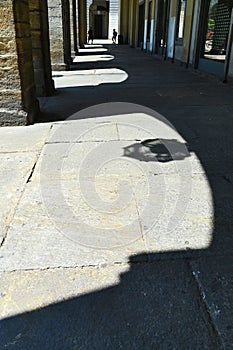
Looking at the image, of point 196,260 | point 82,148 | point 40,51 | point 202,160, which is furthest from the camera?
point 40,51

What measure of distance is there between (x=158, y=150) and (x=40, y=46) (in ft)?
13.2

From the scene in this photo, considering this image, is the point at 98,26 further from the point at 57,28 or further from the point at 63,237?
the point at 63,237

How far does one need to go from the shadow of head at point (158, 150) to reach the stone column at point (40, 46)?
3.63 metres

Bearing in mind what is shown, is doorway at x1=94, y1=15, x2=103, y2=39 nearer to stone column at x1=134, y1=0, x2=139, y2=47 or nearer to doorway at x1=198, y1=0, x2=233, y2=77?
stone column at x1=134, y1=0, x2=139, y2=47

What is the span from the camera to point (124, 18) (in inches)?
1334

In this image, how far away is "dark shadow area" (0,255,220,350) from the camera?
1.50 m

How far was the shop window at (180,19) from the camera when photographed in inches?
505

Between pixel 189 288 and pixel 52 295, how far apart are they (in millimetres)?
768

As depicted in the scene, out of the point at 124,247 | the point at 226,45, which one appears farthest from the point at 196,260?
the point at 226,45

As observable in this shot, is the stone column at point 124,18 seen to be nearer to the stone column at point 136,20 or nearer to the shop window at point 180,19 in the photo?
the stone column at point 136,20

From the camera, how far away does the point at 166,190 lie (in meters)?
2.91

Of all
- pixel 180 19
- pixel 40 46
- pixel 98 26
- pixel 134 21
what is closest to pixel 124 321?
pixel 40 46

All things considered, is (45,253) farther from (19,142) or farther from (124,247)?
(19,142)

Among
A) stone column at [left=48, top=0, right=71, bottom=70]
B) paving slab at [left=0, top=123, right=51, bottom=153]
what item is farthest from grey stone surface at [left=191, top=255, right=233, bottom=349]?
stone column at [left=48, top=0, right=71, bottom=70]
